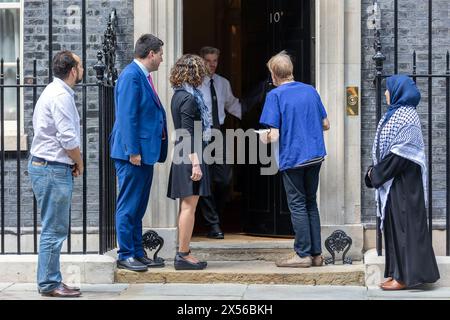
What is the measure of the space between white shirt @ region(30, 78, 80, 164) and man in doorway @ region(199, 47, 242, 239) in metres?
2.32

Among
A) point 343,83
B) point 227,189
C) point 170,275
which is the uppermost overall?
point 343,83

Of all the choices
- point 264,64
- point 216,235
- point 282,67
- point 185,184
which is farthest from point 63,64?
point 264,64

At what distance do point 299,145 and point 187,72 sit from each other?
43.5 inches

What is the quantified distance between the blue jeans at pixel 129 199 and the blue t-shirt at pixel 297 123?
1129 mm

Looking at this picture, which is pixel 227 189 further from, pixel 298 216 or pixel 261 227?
pixel 298 216

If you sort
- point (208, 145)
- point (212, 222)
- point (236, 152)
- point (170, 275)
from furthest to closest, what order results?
point (236, 152) < point (212, 222) < point (208, 145) < point (170, 275)

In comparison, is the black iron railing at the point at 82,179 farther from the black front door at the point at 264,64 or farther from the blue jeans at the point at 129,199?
the black front door at the point at 264,64

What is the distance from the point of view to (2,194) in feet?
27.7

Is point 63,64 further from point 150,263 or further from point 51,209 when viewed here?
point 150,263

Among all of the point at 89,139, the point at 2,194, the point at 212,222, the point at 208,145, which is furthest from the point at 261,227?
the point at 2,194

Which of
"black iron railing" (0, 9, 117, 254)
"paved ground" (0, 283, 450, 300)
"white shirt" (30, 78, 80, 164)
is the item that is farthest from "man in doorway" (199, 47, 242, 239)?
"white shirt" (30, 78, 80, 164)

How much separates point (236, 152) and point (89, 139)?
1724 millimetres

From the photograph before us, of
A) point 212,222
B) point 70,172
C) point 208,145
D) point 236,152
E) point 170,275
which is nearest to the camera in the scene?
point 70,172

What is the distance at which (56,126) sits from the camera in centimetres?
738
